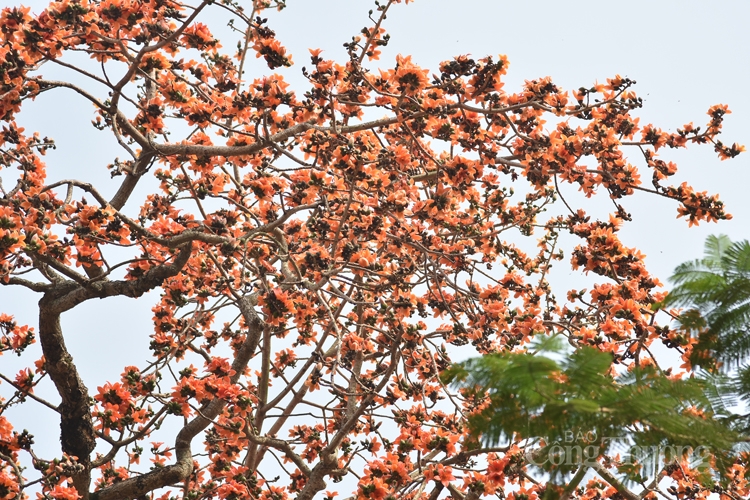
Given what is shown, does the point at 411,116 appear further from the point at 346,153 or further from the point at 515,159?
the point at 515,159

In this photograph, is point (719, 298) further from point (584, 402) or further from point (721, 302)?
point (584, 402)

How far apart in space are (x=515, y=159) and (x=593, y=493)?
2.58 meters

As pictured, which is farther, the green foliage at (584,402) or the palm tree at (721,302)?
the palm tree at (721,302)

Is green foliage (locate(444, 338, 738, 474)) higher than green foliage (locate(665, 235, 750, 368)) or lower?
lower

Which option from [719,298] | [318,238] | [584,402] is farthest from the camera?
[318,238]

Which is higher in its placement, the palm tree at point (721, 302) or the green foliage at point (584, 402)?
the palm tree at point (721, 302)

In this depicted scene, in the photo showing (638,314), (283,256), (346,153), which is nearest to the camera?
(638,314)

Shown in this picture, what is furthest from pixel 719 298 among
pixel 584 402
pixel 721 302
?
pixel 584 402

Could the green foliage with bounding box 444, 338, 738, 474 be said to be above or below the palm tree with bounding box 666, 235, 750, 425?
below

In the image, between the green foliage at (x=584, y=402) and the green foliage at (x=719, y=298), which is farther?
the green foliage at (x=719, y=298)

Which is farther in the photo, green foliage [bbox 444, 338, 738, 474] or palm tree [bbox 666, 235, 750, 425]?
palm tree [bbox 666, 235, 750, 425]

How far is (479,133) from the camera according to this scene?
18.8ft

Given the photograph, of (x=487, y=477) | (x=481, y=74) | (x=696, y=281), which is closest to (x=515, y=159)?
(x=481, y=74)

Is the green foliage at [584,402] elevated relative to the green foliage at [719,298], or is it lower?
lower
